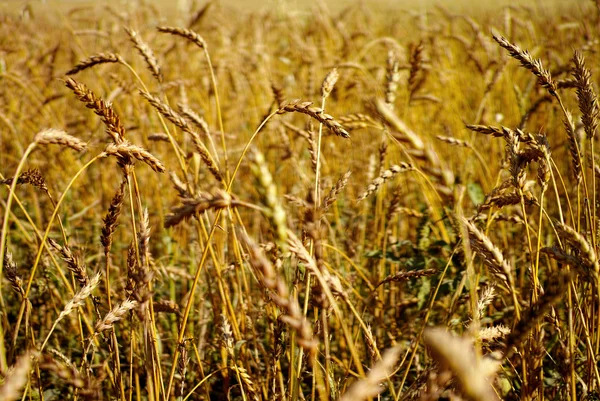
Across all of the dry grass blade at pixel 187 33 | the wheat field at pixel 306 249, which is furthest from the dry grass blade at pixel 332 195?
the dry grass blade at pixel 187 33

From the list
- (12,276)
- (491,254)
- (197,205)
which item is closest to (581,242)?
(491,254)

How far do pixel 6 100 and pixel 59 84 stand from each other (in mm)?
1130

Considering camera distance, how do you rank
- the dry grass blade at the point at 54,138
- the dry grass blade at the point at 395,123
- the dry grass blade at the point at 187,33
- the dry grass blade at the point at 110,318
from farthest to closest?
1. the dry grass blade at the point at 187,33
2. the dry grass blade at the point at 110,318
3. the dry grass blade at the point at 54,138
4. the dry grass blade at the point at 395,123

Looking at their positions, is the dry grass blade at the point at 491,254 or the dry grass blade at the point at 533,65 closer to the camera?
the dry grass blade at the point at 491,254

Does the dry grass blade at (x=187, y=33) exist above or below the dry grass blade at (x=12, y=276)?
above

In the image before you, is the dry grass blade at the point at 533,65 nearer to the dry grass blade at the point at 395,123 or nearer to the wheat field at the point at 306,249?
the wheat field at the point at 306,249

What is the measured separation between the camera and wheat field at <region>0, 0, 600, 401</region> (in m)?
0.82

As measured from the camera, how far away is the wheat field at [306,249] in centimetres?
82

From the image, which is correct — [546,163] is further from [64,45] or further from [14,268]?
[64,45]

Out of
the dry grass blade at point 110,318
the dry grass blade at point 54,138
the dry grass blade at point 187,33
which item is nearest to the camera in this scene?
the dry grass blade at point 54,138

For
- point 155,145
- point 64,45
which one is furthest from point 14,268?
point 64,45

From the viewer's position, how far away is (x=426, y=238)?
181cm

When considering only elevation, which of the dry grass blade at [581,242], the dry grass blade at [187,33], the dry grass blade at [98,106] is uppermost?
the dry grass blade at [187,33]

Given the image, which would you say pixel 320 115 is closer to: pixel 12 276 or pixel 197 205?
pixel 197 205
